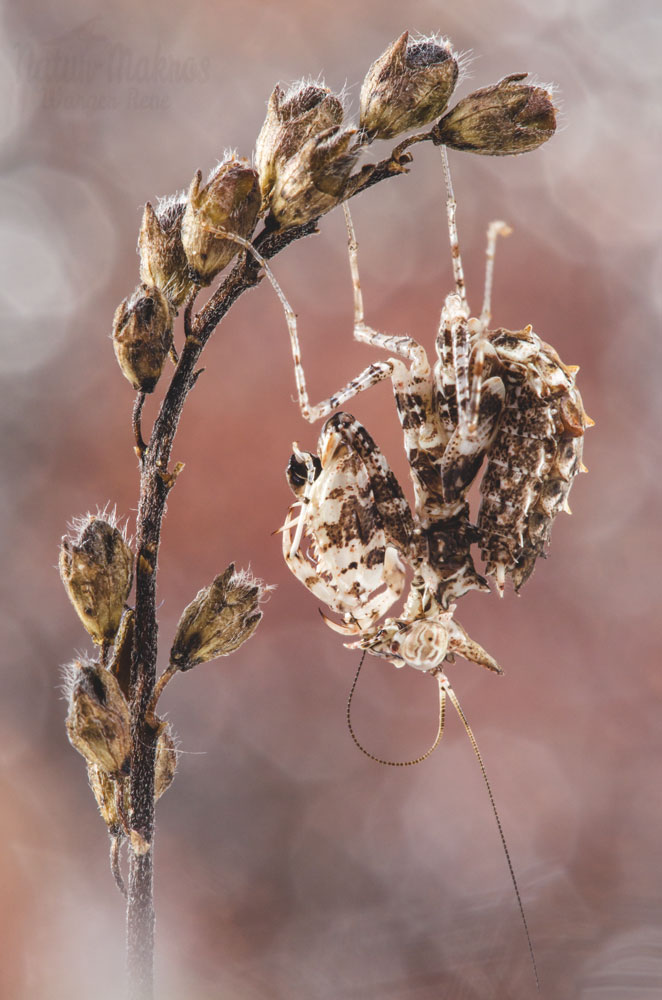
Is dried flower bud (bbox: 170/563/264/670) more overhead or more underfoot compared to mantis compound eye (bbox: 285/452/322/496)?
more underfoot

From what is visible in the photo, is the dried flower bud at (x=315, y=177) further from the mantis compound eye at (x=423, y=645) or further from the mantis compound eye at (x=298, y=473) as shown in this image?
the mantis compound eye at (x=423, y=645)

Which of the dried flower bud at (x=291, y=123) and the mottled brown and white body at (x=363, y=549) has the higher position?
the dried flower bud at (x=291, y=123)

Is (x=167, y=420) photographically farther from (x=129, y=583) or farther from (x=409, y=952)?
(x=409, y=952)

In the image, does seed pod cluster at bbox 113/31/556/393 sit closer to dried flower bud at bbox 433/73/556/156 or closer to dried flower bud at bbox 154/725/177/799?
dried flower bud at bbox 433/73/556/156

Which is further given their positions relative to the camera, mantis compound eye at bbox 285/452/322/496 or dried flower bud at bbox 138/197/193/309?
mantis compound eye at bbox 285/452/322/496

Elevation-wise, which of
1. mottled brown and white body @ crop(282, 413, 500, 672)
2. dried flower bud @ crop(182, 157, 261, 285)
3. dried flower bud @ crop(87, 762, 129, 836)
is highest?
dried flower bud @ crop(182, 157, 261, 285)

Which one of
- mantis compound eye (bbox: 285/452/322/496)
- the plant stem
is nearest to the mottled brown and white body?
mantis compound eye (bbox: 285/452/322/496)

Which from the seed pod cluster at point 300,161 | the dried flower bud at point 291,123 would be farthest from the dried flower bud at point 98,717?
the dried flower bud at point 291,123
